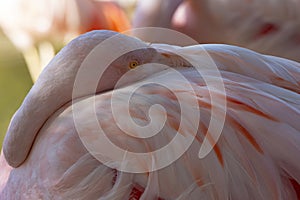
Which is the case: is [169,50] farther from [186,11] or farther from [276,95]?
[186,11]

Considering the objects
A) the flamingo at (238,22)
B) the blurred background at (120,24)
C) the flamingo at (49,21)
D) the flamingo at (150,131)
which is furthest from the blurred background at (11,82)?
the flamingo at (150,131)

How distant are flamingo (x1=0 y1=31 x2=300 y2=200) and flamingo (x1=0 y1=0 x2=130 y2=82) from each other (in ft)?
7.55

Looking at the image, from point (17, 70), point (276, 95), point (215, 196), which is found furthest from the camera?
point (17, 70)

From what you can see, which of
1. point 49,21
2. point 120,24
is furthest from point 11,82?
point 120,24

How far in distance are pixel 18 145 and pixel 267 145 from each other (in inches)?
17.2

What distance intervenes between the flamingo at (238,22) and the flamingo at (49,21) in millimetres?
580

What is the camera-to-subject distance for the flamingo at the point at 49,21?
3566mm

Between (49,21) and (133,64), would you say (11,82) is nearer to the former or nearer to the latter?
(49,21)

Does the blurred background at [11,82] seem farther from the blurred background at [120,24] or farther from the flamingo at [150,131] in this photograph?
the flamingo at [150,131]

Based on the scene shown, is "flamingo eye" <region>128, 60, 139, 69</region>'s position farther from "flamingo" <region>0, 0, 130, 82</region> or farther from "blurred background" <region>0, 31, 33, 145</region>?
"flamingo" <region>0, 0, 130, 82</region>

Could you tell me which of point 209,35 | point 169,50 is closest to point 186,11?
point 209,35

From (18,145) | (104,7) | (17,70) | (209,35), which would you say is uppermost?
(18,145)

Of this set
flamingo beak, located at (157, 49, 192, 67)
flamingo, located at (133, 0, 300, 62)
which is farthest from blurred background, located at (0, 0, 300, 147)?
flamingo beak, located at (157, 49, 192, 67)

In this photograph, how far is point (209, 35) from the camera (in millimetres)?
2850
